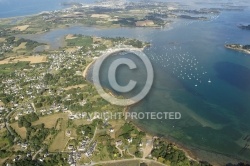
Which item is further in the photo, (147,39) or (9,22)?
(9,22)

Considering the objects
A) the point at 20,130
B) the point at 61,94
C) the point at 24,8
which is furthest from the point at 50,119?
the point at 24,8

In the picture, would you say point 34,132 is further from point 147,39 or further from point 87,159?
point 147,39

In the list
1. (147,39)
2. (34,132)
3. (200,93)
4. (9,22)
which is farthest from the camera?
(9,22)

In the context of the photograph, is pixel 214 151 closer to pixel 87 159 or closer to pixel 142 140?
pixel 142 140

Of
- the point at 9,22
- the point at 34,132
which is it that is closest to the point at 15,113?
the point at 34,132

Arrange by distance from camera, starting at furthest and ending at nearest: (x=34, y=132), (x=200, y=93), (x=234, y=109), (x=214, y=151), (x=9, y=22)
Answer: (x=9, y=22), (x=200, y=93), (x=234, y=109), (x=34, y=132), (x=214, y=151)
